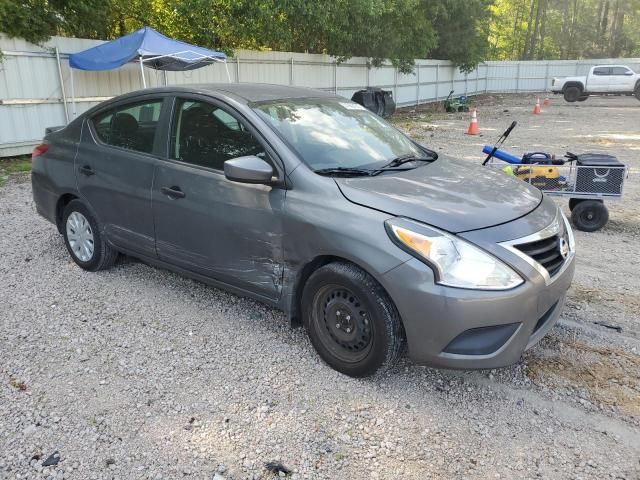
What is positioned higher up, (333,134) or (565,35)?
(565,35)

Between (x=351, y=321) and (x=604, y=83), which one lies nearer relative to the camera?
(x=351, y=321)

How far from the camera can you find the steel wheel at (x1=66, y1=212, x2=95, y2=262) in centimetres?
482

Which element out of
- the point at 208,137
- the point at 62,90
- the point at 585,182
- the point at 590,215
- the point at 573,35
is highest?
the point at 573,35

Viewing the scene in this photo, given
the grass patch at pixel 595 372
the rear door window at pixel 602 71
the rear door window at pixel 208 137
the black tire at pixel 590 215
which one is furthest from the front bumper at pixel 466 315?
the rear door window at pixel 602 71

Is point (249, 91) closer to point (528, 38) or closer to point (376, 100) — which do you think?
point (376, 100)

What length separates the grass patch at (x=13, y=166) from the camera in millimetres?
9751

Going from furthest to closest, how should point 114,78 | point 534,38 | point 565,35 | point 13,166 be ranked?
point 565,35 < point 534,38 < point 114,78 < point 13,166

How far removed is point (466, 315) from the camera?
109 inches

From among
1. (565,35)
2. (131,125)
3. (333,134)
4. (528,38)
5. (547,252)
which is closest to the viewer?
(547,252)

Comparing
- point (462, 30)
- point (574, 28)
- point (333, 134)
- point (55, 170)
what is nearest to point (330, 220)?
point (333, 134)

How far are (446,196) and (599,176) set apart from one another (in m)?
3.83

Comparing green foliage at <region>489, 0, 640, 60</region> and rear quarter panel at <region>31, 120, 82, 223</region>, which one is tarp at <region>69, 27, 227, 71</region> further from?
green foliage at <region>489, 0, 640, 60</region>

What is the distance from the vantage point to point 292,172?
132 inches

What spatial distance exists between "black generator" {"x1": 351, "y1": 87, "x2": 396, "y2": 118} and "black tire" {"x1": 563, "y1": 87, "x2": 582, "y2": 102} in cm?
1490
